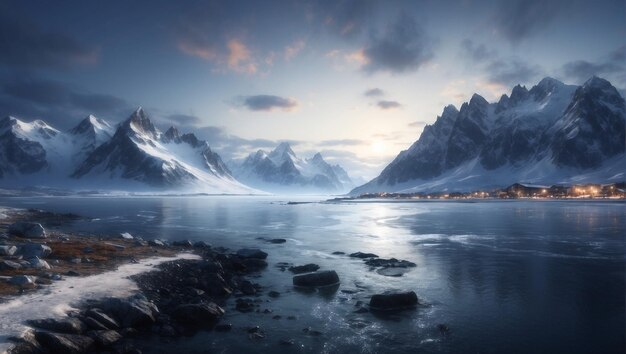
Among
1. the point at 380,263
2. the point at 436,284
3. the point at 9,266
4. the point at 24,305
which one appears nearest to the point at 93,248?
the point at 9,266

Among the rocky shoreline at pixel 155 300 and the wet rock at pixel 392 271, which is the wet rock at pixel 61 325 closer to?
the rocky shoreline at pixel 155 300

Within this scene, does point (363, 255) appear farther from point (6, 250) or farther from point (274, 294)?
point (6, 250)

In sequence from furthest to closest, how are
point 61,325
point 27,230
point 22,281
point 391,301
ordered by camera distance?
point 27,230 → point 391,301 → point 22,281 → point 61,325

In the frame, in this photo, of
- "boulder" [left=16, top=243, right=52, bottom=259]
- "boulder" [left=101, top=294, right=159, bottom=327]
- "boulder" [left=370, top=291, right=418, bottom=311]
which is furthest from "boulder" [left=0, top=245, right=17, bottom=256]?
"boulder" [left=370, top=291, right=418, bottom=311]

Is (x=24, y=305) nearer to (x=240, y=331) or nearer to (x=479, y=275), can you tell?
(x=240, y=331)

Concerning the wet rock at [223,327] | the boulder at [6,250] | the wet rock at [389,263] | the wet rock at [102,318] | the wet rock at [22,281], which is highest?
the boulder at [6,250]

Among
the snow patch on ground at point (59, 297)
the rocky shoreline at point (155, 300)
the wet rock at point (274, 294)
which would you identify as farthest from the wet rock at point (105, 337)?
the wet rock at point (274, 294)

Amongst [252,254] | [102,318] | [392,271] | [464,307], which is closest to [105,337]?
[102,318]
